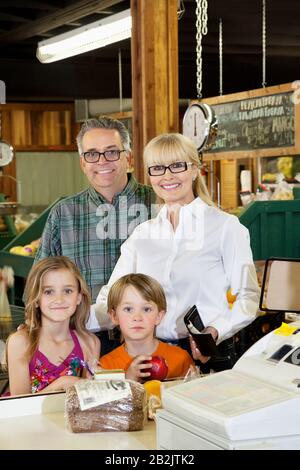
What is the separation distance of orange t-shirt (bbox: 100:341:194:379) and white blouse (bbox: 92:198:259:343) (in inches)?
4.9

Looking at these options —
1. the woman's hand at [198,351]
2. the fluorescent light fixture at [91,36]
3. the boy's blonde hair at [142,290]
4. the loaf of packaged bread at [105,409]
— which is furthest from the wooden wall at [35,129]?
the loaf of packaged bread at [105,409]

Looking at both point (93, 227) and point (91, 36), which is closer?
point (93, 227)

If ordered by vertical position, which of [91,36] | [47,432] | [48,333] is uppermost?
[91,36]

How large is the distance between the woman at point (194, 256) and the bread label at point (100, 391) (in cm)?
53

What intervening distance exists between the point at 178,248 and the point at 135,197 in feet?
1.28

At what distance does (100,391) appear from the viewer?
165 centimetres

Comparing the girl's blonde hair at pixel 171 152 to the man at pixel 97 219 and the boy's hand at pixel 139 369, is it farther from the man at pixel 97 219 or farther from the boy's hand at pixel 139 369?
the boy's hand at pixel 139 369

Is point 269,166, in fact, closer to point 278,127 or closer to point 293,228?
point 278,127

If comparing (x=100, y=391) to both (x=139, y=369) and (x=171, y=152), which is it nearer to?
(x=139, y=369)

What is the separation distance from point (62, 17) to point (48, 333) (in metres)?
2.69

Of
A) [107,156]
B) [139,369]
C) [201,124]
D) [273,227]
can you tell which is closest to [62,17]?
[201,124]

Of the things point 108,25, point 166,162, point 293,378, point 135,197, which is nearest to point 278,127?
point 108,25

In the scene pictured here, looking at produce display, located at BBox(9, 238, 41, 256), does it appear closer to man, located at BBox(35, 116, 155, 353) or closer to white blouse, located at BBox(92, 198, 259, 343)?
man, located at BBox(35, 116, 155, 353)

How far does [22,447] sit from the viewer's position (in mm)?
1555
